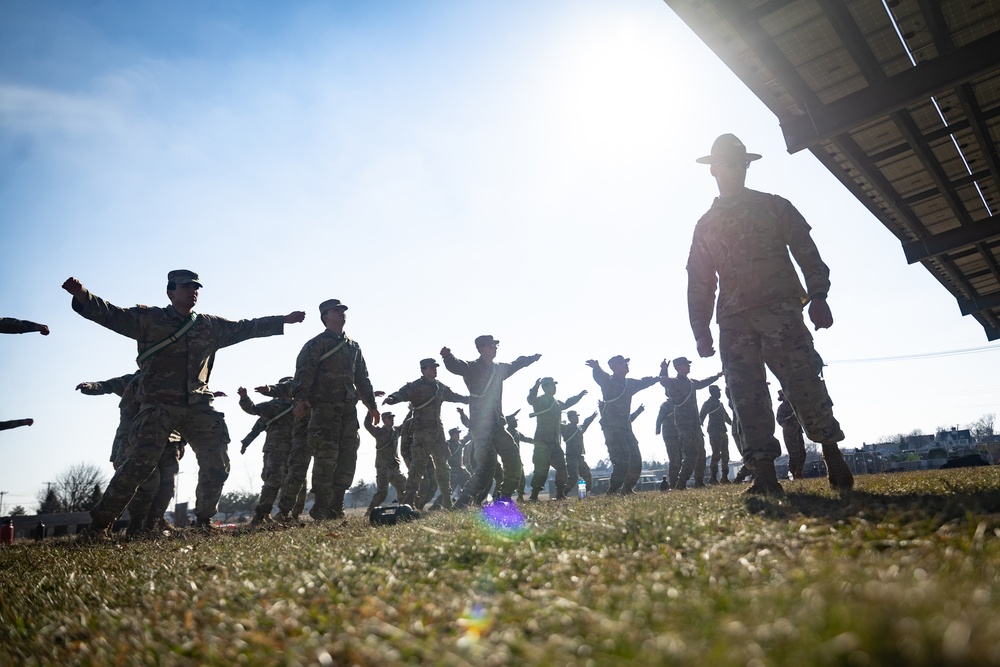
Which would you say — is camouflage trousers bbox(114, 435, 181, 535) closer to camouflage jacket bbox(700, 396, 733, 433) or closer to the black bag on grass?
the black bag on grass

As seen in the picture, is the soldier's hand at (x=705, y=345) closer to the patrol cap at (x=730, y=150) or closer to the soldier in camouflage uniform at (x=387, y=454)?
the patrol cap at (x=730, y=150)

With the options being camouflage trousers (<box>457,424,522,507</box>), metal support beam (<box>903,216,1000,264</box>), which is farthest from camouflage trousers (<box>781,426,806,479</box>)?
camouflage trousers (<box>457,424,522,507</box>)

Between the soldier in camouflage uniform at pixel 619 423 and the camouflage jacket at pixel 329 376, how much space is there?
5454 millimetres

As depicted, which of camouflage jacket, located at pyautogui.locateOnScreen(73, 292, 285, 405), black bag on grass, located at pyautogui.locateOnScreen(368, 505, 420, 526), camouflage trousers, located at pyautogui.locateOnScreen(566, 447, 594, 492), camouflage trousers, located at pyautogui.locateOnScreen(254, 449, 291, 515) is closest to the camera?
black bag on grass, located at pyautogui.locateOnScreen(368, 505, 420, 526)

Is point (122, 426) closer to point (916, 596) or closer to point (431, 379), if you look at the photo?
point (431, 379)

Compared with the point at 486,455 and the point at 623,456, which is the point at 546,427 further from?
the point at 486,455

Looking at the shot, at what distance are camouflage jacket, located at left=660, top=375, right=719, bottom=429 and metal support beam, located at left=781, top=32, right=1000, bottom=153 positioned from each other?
25.0ft

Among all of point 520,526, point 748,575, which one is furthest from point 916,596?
point 520,526

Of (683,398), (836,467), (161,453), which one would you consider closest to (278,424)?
(161,453)

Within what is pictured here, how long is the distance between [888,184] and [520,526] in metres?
9.55

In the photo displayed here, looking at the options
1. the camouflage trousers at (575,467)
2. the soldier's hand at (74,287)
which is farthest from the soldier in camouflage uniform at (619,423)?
the soldier's hand at (74,287)

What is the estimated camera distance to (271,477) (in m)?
10.4

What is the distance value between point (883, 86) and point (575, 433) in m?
12.7

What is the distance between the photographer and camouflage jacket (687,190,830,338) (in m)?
5.58
